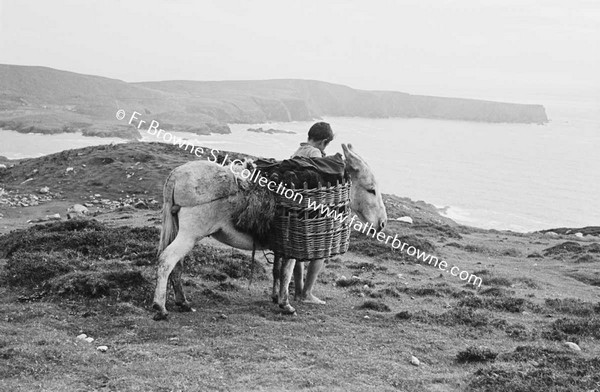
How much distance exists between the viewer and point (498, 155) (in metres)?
92.6

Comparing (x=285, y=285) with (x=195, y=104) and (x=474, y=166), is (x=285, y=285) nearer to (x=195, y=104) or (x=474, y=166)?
(x=474, y=166)

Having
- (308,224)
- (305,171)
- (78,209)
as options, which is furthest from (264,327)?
(78,209)

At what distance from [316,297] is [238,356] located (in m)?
3.44

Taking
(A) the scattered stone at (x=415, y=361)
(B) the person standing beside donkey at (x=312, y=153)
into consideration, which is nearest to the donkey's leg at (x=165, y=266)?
(B) the person standing beside donkey at (x=312, y=153)

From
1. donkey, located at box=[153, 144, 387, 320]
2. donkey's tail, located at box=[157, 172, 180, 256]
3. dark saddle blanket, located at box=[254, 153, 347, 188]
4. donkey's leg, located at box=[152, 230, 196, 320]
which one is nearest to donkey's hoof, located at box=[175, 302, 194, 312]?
donkey, located at box=[153, 144, 387, 320]

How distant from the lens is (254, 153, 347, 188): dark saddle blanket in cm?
746

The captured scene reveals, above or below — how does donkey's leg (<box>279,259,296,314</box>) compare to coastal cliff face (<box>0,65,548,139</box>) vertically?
below

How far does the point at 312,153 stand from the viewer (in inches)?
316

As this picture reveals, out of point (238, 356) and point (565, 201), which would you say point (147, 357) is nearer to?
point (238, 356)

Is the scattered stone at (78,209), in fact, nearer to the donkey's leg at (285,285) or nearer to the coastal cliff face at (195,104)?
the donkey's leg at (285,285)

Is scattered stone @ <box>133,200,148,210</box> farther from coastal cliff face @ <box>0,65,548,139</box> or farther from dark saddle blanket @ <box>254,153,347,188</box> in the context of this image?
coastal cliff face @ <box>0,65,548,139</box>

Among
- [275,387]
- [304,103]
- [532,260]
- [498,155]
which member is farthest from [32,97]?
[275,387]

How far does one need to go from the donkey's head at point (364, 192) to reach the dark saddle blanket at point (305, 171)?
1.92 feet

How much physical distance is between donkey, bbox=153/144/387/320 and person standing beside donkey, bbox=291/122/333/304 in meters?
0.82
